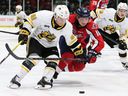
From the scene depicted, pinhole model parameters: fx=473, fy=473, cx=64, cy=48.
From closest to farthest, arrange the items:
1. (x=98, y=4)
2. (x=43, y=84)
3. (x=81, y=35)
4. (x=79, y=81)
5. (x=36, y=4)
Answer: (x=43, y=84)
(x=79, y=81)
(x=81, y=35)
(x=98, y=4)
(x=36, y=4)

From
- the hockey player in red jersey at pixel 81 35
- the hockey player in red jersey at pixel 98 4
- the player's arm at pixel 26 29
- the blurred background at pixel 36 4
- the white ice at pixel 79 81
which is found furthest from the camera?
the blurred background at pixel 36 4

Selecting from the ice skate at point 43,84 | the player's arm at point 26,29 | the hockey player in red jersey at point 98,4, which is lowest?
the ice skate at point 43,84

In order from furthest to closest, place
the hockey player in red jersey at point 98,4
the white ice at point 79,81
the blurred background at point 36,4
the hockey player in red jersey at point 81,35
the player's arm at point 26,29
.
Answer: the blurred background at point 36,4 < the hockey player in red jersey at point 98,4 < the hockey player in red jersey at point 81,35 < the player's arm at point 26,29 < the white ice at point 79,81

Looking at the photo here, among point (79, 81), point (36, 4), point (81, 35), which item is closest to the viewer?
point (79, 81)

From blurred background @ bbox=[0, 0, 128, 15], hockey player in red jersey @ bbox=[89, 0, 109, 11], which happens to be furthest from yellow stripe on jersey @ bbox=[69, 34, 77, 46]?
blurred background @ bbox=[0, 0, 128, 15]

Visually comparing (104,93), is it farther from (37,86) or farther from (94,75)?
(94,75)

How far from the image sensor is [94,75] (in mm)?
5562

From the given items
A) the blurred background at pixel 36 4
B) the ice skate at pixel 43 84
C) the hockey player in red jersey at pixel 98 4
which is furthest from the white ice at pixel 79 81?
the blurred background at pixel 36 4

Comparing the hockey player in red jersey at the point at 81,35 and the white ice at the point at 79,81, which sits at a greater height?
the hockey player in red jersey at the point at 81,35

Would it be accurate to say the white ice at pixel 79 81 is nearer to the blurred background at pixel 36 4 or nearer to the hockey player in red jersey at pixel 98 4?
the hockey player in red jersey at pixel 98 4

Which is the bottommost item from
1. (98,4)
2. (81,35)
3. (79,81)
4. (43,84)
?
(79,81)

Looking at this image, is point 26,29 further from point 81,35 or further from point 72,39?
point 81,35

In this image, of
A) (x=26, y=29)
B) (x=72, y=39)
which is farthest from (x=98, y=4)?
(x=26, y=29)

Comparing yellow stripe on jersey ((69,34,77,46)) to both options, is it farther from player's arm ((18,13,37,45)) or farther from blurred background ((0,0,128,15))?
blurred background ((0,0,128,15))
